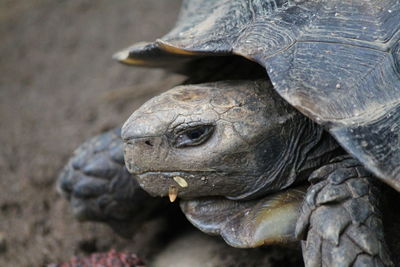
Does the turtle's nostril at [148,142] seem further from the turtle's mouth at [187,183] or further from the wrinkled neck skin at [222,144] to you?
the turtle's mouth at [187,183]

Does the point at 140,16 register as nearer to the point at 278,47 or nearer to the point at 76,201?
the point at 76,201

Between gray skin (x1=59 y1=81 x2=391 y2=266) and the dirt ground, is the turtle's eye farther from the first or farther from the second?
the dirt ground

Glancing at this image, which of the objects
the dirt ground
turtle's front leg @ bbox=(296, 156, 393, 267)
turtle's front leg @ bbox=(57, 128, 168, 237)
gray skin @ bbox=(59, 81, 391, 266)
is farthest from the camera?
the dirt ground

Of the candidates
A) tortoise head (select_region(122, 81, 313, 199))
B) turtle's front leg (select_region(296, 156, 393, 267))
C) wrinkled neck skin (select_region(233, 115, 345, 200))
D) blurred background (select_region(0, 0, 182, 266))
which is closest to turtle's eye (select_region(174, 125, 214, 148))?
tortoise head (select_region(122, 81, 313, 199))

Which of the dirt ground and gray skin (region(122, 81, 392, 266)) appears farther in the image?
the dirt ground

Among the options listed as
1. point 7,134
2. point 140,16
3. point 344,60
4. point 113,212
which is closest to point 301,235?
point 344,60

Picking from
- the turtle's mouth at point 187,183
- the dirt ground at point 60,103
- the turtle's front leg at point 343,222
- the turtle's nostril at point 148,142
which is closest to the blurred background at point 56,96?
the dirt ground at point 60,103

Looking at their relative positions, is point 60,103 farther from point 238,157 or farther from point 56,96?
point 238,157

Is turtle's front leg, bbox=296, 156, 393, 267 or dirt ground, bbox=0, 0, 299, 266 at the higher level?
turtle's front leg, bbox=296, 156, 393, 267
